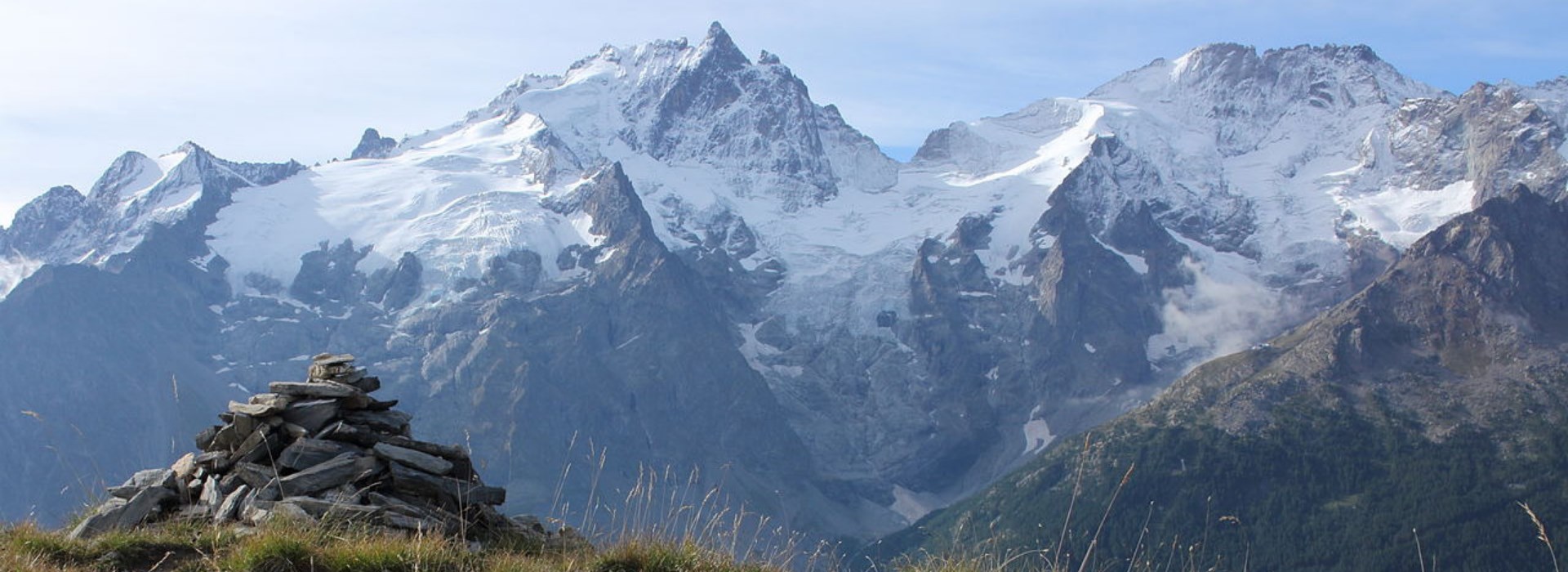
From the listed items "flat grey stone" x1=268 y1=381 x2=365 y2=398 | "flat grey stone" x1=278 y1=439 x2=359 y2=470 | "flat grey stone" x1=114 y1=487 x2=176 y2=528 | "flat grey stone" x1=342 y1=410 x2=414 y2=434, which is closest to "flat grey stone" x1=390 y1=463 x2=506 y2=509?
"flat grey stone" x1=278 y1=439 x2=359 y2=470

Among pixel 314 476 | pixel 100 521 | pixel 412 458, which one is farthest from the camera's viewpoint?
pixel 412 458

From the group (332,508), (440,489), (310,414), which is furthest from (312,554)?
(310,414)

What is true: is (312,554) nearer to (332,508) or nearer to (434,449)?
(332,508)

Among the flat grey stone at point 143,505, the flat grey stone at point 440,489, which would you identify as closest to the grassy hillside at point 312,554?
the flat grey stone at point 143,505

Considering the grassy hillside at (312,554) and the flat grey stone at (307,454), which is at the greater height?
the flat grey stone at (307,454)

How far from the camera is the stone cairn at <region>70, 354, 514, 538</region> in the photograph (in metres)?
14.7

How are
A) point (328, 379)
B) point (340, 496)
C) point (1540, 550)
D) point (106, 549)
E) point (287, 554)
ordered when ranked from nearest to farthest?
point (287, 554)
point (106, 549)
point (340, 496)
point (328, 379)
point (1540, 550)

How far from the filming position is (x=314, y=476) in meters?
15.3

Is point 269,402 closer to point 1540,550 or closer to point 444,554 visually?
point 444,554

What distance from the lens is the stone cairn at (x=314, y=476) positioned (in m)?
14.7

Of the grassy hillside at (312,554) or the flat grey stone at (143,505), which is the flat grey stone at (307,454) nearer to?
the flat grey stone at (143,505)

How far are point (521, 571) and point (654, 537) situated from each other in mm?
1632

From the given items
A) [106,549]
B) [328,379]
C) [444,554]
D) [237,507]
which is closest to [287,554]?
[444,554]

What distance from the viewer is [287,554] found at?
38.6ft
